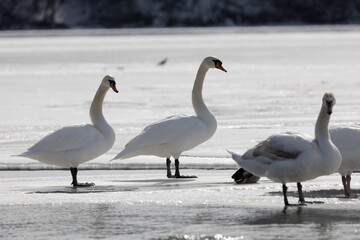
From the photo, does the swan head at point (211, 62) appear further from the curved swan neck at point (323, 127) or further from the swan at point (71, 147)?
the curved swan neck at point (323, 127)

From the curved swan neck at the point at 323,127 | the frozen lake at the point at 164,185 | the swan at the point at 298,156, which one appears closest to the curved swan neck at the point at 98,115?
the frozen lake at the point at 164,185

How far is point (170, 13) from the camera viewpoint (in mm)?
146875

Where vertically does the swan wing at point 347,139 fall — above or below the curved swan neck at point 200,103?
below

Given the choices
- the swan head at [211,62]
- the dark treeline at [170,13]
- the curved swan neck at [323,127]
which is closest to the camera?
the curved swan neck at [323,127]

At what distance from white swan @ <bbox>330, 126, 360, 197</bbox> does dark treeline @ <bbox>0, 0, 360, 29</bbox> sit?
137 meters

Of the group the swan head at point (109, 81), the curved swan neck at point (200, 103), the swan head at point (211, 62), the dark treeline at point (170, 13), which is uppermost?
the dark treeline at point (170, 13)

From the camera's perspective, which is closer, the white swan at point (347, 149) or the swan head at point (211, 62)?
the white swan at point (347, 149)

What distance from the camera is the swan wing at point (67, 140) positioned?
30.1ft

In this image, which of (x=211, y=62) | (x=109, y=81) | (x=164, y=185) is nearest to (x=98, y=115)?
(x=109, y=81)

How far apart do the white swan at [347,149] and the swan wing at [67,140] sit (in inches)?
99.5

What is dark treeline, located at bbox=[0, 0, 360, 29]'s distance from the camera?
146125 millimetres

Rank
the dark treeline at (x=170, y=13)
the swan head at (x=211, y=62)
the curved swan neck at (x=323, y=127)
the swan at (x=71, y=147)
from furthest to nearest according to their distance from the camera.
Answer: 1. the dark treeline at (x=170, y=13)
2. the swan head at (x=211, y=62)
3. the swan at (x=71, y=147)
4. the curved swan neck at (x=323, y=127)

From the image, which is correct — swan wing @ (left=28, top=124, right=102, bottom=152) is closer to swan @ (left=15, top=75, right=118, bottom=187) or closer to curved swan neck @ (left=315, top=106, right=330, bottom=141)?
swan @ (left=15, top=75, right=118, bottom=187)

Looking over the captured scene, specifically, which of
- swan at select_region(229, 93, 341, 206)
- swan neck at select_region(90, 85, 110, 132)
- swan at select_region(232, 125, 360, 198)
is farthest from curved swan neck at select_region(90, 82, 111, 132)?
swan at select_region(232, 125, 360, 198)
